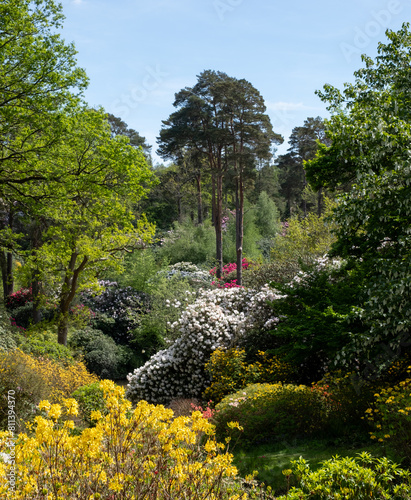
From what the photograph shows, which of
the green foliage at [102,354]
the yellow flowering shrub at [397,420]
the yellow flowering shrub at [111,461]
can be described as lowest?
the green foliage at [102,354]

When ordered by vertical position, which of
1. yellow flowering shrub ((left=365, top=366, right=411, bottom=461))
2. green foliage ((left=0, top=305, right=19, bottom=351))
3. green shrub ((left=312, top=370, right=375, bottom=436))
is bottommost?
green shrub ((left=312, top=370, right=375, bottom=436))

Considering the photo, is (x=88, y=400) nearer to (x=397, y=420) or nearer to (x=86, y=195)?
(x=86, y=195)

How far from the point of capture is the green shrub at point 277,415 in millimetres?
7207

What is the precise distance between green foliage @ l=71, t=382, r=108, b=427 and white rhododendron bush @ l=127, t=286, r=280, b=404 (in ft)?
9.00

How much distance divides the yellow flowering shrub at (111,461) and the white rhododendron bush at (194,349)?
789cm

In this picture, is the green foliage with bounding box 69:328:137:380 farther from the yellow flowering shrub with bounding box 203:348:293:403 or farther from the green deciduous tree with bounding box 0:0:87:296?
the green deciduous tree with bounding box 0:0:87:296

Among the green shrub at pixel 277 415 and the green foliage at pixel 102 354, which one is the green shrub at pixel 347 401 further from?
the green foliage at pixel 102 354

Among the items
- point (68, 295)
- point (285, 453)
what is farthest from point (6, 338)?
point (285, 453)

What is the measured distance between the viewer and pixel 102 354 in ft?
48.5

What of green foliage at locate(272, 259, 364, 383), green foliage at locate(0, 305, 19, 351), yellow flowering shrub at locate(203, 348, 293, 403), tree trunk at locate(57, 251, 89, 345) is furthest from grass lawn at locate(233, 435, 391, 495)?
tree trunk at locate(57, 251, 89, 345)

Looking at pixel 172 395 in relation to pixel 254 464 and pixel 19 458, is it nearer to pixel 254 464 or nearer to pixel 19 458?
pixel 254 464

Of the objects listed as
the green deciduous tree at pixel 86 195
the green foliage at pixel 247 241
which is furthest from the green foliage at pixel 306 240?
the green deciduous tree at pixel 86 195

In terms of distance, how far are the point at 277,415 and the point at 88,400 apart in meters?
3.71

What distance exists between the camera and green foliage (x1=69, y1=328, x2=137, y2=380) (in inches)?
576
